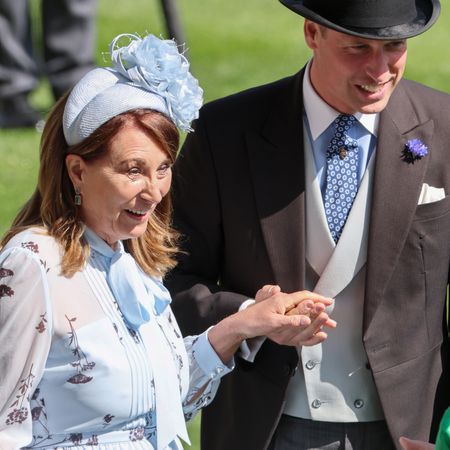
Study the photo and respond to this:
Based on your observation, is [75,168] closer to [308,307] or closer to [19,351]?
[19,351]

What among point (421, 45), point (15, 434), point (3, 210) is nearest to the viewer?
point (15, 434)

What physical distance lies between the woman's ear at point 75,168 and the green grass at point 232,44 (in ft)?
22.9

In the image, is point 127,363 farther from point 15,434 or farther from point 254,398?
point 254,398

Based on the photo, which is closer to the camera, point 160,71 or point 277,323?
point 160,71

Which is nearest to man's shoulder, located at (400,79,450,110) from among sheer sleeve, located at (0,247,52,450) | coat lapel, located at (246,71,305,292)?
coat lapel, located at (246,71,305,292)

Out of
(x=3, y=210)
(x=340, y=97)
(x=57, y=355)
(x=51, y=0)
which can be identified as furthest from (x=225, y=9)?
(x=57, y=355)

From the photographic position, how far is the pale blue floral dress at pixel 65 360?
371cm

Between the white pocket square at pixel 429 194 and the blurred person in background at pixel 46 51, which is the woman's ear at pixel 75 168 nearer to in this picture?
the white pocket square at pixel 429 194

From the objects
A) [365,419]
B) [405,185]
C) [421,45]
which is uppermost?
[421,45]

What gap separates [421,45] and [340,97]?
374 inches

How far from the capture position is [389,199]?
4.64 meters

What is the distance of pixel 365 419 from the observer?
15.3 ft

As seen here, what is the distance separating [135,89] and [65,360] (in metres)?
0.73

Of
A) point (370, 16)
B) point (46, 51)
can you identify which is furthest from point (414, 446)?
point (46, 51)
